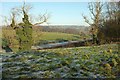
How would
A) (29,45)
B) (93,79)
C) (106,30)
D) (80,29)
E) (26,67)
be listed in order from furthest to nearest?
(80,29), (106,30), (29,45), (26,67), (93,79)

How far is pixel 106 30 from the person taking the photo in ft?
69.9

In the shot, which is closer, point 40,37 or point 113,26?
point 113,26

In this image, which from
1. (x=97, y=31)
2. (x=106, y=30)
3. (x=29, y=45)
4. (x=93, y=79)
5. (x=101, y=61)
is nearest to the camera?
(x=93, y=79)

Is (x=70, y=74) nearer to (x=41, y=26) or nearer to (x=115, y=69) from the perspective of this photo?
(x=115, y=69)

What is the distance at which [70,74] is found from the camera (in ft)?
22.5

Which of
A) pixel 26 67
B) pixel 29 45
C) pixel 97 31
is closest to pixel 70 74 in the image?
pixel 26 67

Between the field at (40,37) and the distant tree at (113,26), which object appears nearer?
the distant tree at (113,26)

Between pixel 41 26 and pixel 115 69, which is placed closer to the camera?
pixel 115 69

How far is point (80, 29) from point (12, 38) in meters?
7.76

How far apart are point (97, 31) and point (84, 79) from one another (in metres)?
17.0

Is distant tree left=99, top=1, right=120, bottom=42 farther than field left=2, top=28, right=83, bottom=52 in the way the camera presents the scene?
No

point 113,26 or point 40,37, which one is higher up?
point 113,26

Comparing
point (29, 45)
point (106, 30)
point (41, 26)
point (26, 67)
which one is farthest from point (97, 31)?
point (26, 67)

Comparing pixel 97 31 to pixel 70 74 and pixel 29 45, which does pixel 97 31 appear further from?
pixel 70 74
